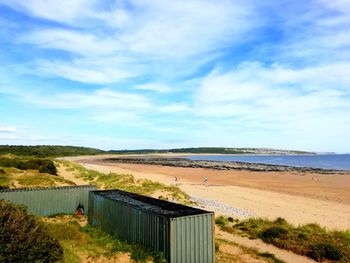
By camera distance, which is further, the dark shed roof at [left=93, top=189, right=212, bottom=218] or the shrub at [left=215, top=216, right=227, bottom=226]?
the shrub at [left=215, top=216, right=227, bottom=226]

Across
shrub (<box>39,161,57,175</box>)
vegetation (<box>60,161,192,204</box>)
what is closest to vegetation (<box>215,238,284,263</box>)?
vegetation (<box>60,161,192,204</box>)

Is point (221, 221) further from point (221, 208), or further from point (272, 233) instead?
point (221, 208)

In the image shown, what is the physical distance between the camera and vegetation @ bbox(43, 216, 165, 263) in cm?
1475

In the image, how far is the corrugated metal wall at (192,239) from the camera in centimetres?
1448

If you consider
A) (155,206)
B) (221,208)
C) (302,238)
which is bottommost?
(221,208)

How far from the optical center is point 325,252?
17016 millimetres

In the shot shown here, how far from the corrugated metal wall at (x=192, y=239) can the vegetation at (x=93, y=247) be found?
879 mm

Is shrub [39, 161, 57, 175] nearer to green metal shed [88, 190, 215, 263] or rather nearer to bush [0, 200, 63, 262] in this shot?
green metal shed [88, 190, 215, 263]

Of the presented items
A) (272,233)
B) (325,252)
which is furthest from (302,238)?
(325,252)

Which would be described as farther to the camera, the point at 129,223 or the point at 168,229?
the point at 129,223

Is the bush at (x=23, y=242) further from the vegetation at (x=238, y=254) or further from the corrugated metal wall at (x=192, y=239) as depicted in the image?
the vegetation at (x=238, y=254)

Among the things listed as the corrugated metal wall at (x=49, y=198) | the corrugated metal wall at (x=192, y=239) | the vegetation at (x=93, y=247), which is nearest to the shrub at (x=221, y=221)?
the vegetation at (x=93, y=247)

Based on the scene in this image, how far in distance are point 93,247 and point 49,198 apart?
9758mm

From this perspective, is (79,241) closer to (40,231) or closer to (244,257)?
(40,231)
